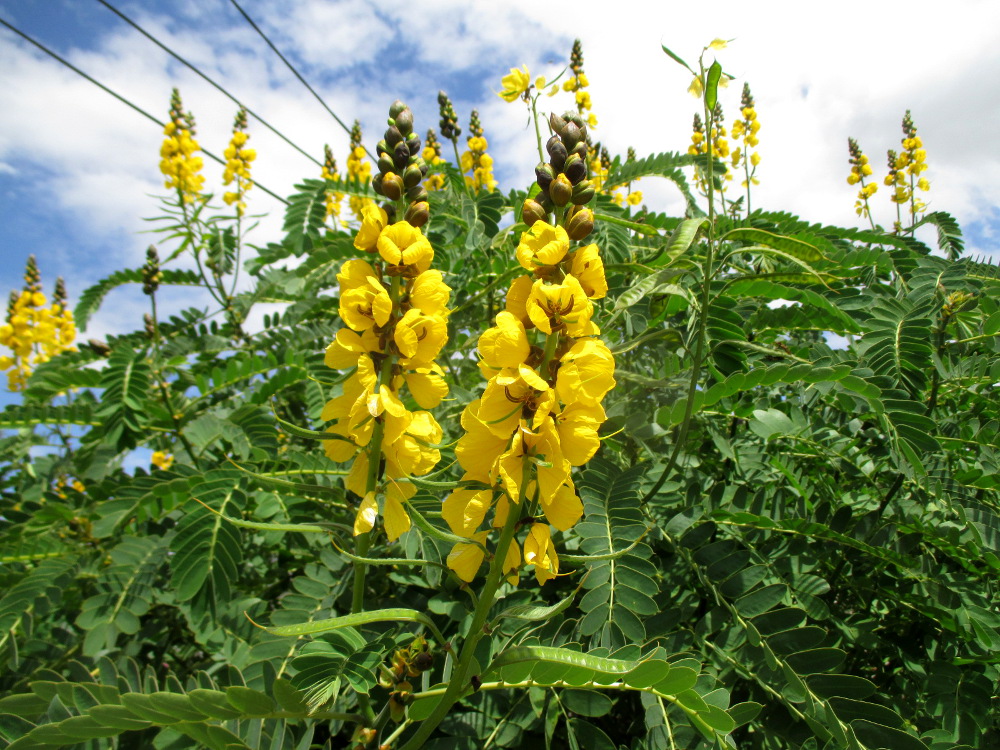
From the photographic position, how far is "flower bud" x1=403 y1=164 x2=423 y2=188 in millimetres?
1244

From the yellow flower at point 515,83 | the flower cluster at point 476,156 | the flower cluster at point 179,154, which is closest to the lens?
the yellow flower at point 515,83

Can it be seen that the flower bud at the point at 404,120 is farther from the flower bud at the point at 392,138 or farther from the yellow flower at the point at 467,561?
the yellow flower at the point at 467,561

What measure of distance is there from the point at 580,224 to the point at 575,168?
0.10m

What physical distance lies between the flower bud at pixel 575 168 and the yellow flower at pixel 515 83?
3.04 feet

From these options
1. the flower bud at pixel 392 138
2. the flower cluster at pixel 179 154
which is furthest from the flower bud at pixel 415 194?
the flower cluster at pixel 179 154

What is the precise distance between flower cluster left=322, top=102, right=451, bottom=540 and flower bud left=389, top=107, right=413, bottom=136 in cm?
5

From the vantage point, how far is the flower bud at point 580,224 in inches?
40.5

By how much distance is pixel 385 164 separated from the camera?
1270 millimetres

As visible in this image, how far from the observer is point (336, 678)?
1.13 meters

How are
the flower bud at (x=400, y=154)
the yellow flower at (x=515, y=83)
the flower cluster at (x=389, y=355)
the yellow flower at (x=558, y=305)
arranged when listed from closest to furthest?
1. the yellow flower at (x=558, y=305)
2. the flower cluster at (x=389, y=355)
3. the flower bud at (x=400, y=154)
4. the yellow flower at (x=515, y=83)

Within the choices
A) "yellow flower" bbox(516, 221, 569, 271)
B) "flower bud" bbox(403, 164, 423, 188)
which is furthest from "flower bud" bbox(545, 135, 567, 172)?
"flower bud" bbox(403, 164, 423, 188)

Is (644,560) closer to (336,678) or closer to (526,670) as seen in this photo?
(526,670)

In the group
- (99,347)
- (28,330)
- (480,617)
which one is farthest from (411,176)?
(28,330)

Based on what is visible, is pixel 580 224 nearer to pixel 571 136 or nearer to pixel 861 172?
pixel 571 136
